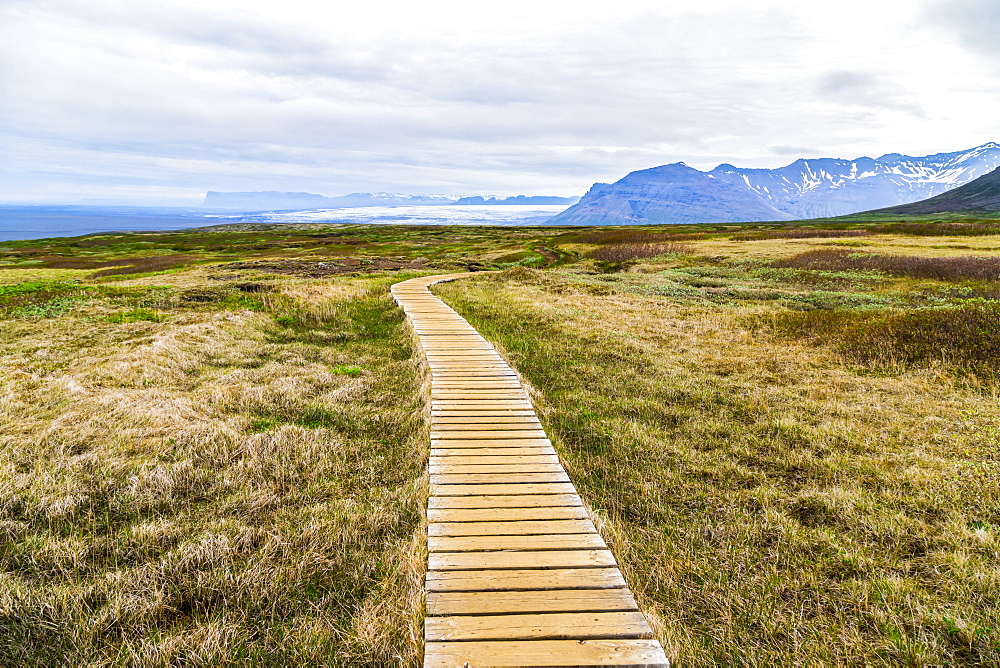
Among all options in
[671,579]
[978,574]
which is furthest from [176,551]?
[978,574]

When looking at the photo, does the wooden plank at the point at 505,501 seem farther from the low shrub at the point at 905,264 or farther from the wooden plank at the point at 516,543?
the low shrub at the point at 905,264

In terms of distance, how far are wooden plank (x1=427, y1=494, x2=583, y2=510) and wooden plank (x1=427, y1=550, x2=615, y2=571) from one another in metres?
0.97

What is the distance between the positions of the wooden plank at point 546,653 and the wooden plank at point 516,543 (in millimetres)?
1238

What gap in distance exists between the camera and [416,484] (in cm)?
696

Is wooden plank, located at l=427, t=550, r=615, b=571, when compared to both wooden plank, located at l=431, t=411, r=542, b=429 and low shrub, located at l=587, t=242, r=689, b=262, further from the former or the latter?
low shrub, located at l=587, t=242, r=689, b=262

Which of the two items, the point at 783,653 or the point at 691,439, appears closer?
the point at 783,653

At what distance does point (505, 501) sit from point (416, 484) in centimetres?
141

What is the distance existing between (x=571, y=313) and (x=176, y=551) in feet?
53.8

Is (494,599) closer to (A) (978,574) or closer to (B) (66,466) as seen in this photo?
(A) (978,574)

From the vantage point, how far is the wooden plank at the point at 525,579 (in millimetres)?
4781

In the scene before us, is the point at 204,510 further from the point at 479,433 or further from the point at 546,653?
the point at 546,653

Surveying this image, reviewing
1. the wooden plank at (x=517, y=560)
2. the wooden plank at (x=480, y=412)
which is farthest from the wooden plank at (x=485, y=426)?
the wooden plank at (x=517, y=560)

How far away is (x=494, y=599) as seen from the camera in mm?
4625

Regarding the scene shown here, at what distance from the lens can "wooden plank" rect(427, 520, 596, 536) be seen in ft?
18.5
